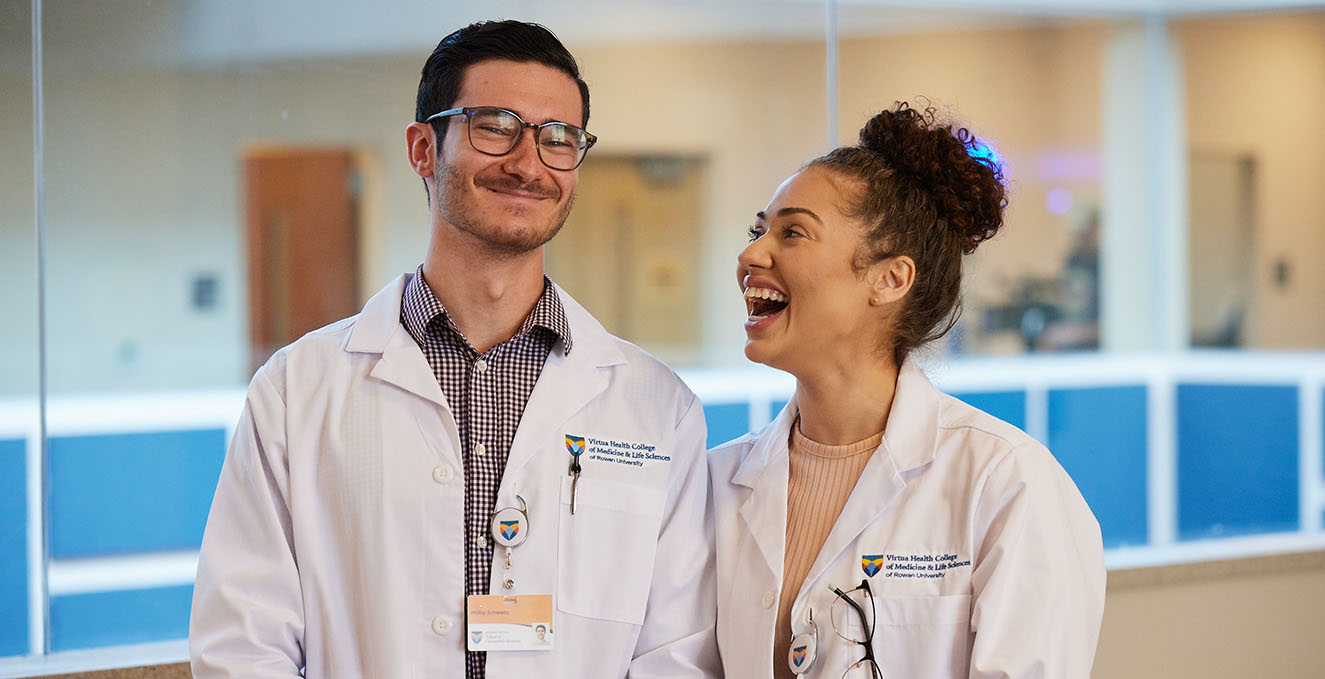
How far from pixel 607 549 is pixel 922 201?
0.73 metres

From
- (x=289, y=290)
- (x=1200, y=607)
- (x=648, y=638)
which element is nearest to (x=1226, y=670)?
(x=1200, y=607)

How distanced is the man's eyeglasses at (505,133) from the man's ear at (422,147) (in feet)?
0.22

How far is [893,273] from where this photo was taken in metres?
1.86

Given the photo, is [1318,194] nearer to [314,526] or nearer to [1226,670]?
[1226,670]

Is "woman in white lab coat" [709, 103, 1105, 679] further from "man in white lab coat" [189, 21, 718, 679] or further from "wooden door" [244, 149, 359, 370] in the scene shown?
"wooden door" [244, 149, 359, 370]

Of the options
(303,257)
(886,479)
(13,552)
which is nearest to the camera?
(886,479)

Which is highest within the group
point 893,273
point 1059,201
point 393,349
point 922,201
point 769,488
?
point 1059,201

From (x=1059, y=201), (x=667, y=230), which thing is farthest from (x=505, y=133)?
(x=1059, y=201)

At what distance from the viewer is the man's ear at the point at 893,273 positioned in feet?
6.07

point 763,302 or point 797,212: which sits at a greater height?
point 797,212

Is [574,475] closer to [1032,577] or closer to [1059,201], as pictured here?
[1032,577]

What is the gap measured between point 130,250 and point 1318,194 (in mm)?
5332

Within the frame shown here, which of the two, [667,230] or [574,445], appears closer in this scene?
[574,445]

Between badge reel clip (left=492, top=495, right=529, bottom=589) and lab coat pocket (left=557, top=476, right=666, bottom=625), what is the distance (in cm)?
7
